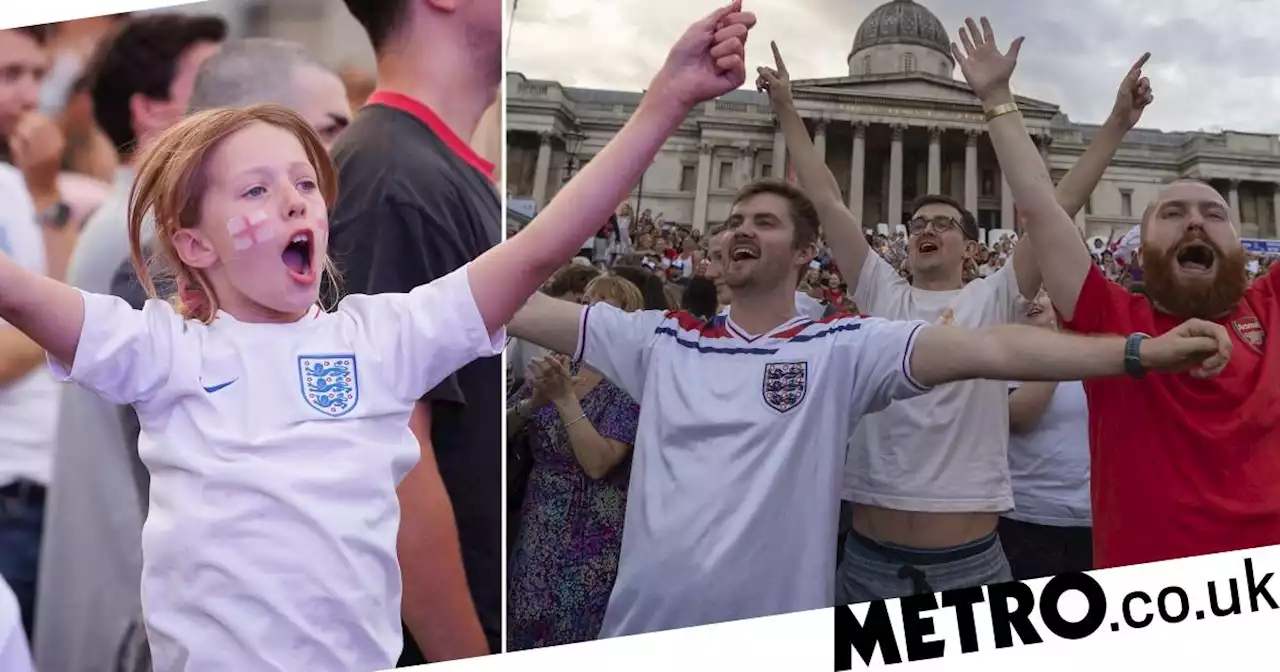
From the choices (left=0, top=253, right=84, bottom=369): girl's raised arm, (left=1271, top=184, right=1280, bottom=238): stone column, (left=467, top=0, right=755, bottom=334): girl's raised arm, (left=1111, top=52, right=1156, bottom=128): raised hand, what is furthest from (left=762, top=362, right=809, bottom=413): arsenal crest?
(left=0, top=253, right=84, bottom=369): girl's raised arm

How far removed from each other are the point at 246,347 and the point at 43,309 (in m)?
0.39

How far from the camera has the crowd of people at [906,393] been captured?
184 centimetres

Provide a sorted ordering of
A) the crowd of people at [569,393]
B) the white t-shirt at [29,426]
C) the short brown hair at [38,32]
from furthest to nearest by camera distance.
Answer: the short brown hair at [38,32] < the white t-shirt at [29,426] < the crowd of people at [569,393]

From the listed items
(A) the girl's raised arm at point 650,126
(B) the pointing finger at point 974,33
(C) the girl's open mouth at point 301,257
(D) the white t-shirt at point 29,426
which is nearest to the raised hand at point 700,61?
(A) the girl's raised arm at point 650,126

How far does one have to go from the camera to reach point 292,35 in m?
2.23

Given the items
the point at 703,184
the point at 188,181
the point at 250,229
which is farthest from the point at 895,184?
the point at 188,181

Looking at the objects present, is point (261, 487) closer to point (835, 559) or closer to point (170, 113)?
point (170, 113)

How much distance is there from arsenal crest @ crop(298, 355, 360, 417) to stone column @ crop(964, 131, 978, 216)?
147cm

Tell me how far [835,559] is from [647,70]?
127cm

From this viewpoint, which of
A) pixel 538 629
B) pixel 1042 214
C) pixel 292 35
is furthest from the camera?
pixel 292 35

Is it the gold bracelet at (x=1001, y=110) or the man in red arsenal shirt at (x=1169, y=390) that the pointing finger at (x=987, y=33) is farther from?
the gold bracelet at (x=1001, y=110)

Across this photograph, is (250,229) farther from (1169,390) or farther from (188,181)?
(1169,390)

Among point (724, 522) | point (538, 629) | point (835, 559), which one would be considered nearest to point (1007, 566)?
point (835, 559)

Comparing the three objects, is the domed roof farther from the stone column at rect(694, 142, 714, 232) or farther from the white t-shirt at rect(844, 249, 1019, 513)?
the white t-shirt at rect(844, 249, 1019, 513)
